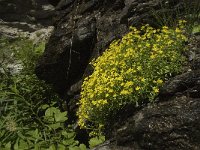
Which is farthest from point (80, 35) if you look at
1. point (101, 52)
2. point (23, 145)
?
point (23, 145)

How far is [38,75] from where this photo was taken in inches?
300

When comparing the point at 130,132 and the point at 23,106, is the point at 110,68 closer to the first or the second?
the point at 130,132

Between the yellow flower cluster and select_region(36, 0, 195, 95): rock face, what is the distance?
1.17 m

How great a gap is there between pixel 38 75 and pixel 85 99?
89.3 inches

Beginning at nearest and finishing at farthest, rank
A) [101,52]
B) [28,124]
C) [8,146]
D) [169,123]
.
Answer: [169,123], [8,146], [28,124], [101,52]

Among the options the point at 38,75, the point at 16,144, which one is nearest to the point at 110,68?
the point at 16,144

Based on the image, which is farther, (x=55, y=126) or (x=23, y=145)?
(x=55, y=126)

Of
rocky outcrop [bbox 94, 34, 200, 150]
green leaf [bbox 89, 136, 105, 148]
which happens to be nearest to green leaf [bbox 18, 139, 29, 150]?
green leaf [bbox 89, 136, 105, 148]

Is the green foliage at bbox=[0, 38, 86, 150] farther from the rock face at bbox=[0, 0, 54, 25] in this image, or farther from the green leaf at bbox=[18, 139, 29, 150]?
the rock face at bbox=[0, 0, 54, 25]

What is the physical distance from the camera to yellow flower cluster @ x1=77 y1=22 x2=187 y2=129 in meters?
4.75

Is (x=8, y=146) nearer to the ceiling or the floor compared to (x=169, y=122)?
nearer to the floor

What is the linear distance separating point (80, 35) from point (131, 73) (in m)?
2.45

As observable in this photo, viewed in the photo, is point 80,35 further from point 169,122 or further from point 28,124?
point 169,122

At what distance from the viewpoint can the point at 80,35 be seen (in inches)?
281
